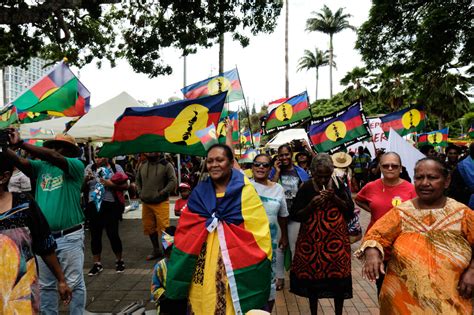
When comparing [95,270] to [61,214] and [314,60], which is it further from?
[314,60]

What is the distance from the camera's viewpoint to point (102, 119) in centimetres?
818

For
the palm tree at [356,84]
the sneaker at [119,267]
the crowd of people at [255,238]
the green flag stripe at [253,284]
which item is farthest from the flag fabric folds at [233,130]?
the palm tree at [356,84]

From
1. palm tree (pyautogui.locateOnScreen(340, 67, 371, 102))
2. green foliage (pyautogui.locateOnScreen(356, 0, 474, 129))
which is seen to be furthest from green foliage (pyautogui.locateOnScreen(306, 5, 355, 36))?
green foliage (pyautogui.locateOnScreen(356, 0, 474, 129))

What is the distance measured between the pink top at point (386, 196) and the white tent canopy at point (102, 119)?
5792mm

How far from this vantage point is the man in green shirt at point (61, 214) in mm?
3207

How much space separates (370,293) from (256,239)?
287 centimetres

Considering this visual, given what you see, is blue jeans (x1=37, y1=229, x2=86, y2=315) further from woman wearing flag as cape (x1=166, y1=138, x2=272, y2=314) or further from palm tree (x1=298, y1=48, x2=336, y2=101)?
palm tree (x1=298, y1=48, x2=336, y2=101)

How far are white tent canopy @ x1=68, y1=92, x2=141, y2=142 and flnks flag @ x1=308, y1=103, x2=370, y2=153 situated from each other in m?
4.01

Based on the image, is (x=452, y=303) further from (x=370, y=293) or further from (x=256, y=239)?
(x=370, y=293)

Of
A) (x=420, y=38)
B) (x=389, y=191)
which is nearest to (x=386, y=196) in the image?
(x=389, y=191)

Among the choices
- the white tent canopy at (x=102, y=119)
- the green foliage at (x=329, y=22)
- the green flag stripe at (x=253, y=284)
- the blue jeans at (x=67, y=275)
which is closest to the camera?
the green flag stripe at (x=253, y=284)

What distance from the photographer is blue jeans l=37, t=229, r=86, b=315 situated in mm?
3193

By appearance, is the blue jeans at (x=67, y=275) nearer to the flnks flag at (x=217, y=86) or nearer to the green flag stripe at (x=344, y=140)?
the green flag stripe at (x=344, y=140)

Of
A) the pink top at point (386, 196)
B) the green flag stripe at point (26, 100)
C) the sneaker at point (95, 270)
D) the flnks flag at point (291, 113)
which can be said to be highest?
the flnks flag at point (291, 113)
